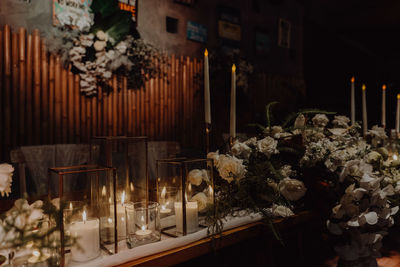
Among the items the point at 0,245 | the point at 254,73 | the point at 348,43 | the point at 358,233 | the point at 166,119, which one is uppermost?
the point at 348,43

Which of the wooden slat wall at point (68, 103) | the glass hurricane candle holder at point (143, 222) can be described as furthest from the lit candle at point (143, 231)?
the wooden slat wall at point (68, 103)

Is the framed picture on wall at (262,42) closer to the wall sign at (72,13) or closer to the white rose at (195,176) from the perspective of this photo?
the wall sign at (72,13)

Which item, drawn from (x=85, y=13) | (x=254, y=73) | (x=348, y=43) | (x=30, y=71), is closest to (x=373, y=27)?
(x=348, y=43)

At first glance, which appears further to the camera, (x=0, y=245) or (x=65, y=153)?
(x=65, y=153)

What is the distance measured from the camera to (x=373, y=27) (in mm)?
6633

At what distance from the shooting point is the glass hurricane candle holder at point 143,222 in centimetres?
90

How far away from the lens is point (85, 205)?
2.62ft

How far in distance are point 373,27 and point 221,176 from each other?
688cm

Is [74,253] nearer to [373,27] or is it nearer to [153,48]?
[153,48]

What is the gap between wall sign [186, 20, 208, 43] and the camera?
15.0 feet

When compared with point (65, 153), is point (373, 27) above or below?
above

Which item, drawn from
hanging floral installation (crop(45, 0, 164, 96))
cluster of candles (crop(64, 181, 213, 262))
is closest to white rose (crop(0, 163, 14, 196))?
cluster of candles (crop(64, 181, 213, 262))

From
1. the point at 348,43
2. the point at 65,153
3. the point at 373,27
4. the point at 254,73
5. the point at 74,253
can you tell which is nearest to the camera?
the point at 74,253

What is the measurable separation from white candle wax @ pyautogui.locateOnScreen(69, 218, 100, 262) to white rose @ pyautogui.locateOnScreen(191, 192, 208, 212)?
31 cm
